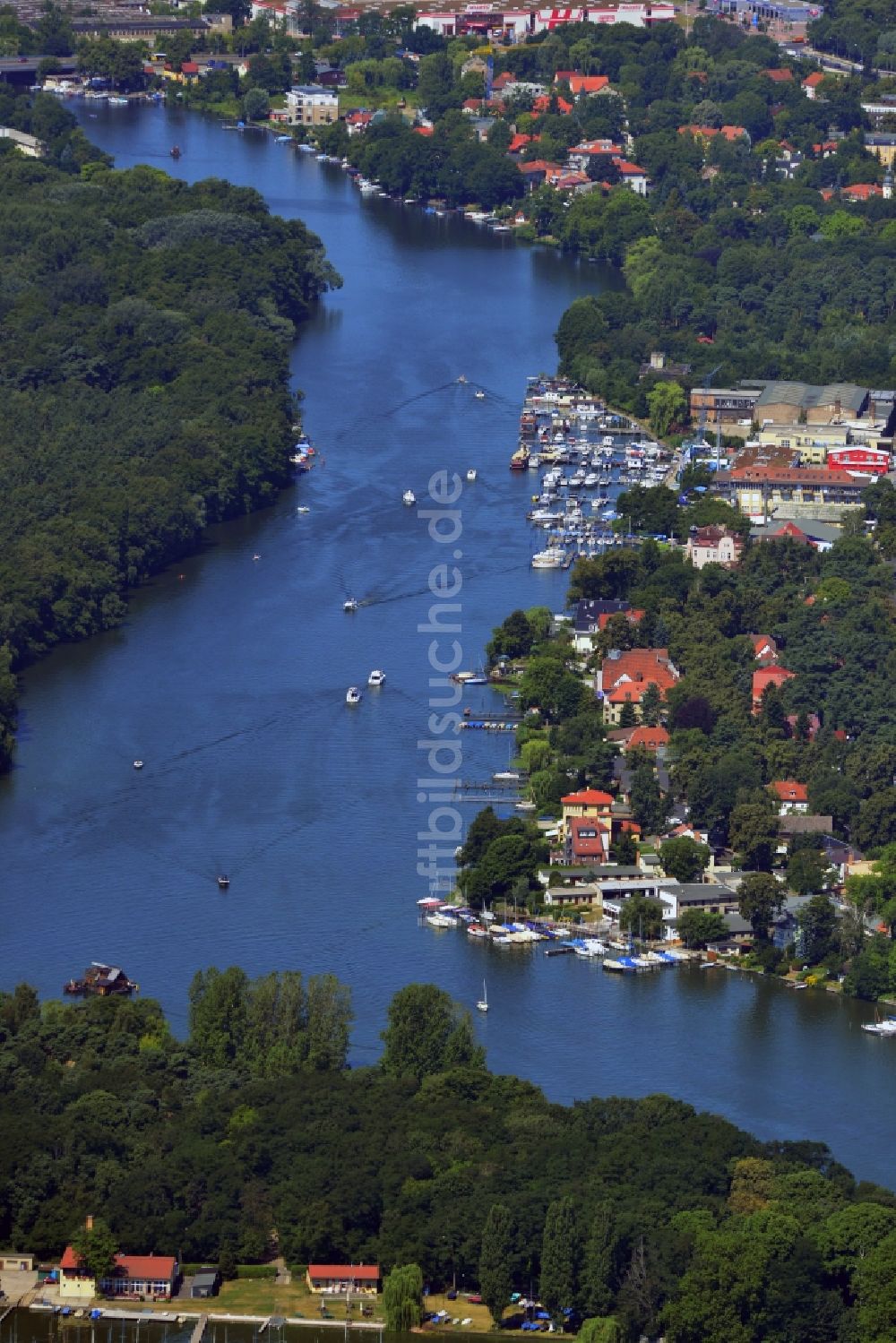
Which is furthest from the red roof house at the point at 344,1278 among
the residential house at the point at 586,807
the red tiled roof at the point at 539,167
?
the red tiled roof at the point at 539,167

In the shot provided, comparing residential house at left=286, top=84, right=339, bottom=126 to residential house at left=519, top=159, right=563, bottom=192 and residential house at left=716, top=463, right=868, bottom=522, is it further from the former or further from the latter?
residential house at left=716, top=463, right=868, bottom=522

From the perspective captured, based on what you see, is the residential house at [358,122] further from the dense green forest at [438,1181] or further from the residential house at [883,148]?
the dense green forest at [438,1181]

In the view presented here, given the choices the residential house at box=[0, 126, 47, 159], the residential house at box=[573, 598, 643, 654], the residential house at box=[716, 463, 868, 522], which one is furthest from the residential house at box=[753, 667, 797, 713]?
the residential house at box=[0, 126, 47, 159]

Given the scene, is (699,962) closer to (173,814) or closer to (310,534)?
(173,814)

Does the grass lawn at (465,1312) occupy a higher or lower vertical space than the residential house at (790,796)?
lower

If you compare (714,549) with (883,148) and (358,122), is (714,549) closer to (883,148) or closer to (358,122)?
(883,148)

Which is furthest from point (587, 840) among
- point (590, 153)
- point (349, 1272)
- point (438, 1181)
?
point (590, 153)
